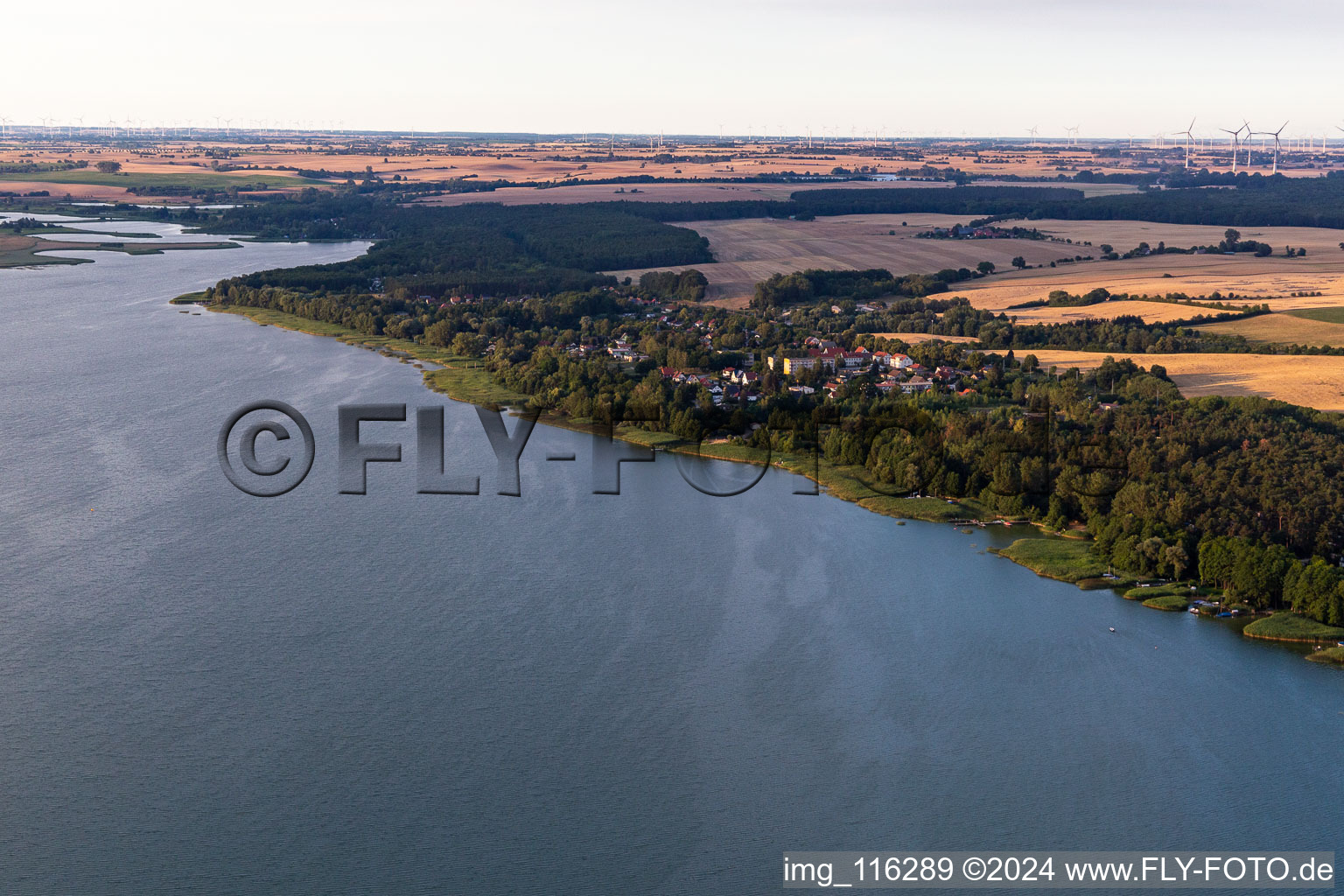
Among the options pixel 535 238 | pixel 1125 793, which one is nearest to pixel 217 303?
pixel 535 238

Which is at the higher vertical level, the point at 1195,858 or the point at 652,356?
the point at 652,356

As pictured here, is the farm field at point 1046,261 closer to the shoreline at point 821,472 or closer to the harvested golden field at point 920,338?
the harvested golden field at point 920,338

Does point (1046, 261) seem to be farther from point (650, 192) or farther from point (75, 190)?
point (75, 190)

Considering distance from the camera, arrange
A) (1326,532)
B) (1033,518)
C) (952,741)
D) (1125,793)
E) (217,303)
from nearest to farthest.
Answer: (1125,793), (952,741), (1326,532), (1033,518), (217,303)

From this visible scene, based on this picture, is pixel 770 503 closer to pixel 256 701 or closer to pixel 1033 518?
pixel 1033 518

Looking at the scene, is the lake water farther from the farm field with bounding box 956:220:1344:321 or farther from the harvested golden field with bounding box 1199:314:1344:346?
the farm field with bounding box 956:220:1344:321

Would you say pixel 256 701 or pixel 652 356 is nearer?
pixel 256 701

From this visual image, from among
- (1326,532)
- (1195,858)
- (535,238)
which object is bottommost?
(1195,858)
